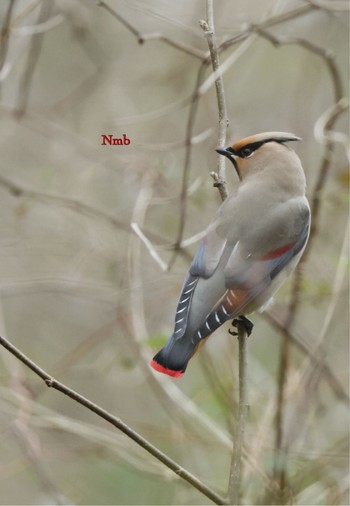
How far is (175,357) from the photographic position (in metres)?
3.54

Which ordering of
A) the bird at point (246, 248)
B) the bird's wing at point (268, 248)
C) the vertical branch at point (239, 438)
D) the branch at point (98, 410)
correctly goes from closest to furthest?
the branch at point (98, 410), the vertical branch at point (239, 438), the bird at point (246, 248), the bird's wing at point (268, 248)

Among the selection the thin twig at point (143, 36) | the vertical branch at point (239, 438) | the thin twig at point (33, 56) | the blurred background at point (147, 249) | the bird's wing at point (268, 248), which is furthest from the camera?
the thin twig at point (33, 56)

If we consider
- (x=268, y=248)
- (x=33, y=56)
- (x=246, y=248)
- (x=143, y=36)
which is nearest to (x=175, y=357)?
(x=246, y=248)

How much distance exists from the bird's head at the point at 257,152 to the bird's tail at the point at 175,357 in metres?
1.14

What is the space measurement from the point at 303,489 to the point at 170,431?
1193 mm

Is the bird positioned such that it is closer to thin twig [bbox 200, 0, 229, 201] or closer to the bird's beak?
the bird's beak

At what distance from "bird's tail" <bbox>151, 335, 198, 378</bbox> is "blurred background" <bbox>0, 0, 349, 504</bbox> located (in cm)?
95

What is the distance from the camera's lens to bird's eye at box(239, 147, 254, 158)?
4410 mm

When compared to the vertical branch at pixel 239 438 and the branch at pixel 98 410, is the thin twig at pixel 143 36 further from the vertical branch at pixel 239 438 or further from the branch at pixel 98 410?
the branch at pixel 98 410

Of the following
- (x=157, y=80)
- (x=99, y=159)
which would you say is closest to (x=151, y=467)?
(x=99, y=159)

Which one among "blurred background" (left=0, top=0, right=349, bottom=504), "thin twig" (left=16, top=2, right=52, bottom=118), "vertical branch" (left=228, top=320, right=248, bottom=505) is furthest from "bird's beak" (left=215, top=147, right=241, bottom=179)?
"thin twig" (left=16, top=2, right=52, bottom=118)

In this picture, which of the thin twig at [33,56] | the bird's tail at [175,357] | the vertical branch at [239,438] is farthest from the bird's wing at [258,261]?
the thin twig at [33,56]

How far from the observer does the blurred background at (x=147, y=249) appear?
5.11m

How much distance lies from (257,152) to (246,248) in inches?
23.8
